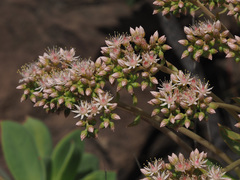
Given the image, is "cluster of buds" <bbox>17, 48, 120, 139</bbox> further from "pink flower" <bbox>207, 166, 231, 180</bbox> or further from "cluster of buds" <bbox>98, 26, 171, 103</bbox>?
"pink flower" <bbox>207, 166, 231, 180</bbox>

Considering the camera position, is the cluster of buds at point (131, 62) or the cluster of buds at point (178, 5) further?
the cluster of buds at point (178, 5)

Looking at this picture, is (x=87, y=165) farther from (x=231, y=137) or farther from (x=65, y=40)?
(x=231, y=137)

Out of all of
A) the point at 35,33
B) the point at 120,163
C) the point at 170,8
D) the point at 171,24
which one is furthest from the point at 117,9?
the point at 170,8

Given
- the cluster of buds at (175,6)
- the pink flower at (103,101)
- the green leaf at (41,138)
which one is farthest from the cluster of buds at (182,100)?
the green leaf at (41,138)

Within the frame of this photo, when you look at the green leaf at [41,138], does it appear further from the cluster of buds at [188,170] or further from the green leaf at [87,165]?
the cluster of buds at [188,170]

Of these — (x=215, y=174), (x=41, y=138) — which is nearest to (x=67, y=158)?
(x=41, y=138)

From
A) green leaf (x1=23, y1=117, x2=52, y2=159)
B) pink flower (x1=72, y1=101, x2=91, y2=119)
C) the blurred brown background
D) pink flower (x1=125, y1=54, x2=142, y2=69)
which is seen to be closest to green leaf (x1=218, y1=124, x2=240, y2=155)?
pink flower (x1=125, y1=54, x2=142, y2=69)
